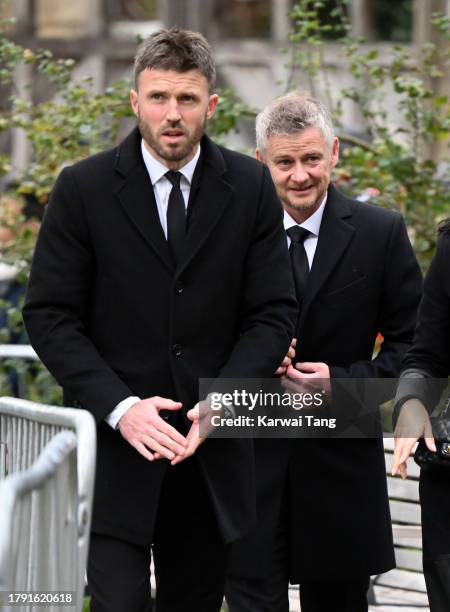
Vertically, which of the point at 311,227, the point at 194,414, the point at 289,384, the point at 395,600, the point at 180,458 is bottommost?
the point at 395,600

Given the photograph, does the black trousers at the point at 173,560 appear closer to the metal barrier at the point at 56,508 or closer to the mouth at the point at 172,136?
the metal barrier at the point at 56,508

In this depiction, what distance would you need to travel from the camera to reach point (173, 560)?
3777 mm

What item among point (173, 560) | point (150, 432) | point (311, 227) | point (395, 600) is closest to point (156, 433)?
point (150, 432)

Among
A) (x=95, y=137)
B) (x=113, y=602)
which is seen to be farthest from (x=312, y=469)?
(x=95, y=137)

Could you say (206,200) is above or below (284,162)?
below

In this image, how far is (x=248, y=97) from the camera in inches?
384

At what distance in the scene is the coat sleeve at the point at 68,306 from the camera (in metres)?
3.57

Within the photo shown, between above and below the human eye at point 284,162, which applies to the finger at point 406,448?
below

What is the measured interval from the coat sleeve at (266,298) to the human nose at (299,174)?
41 cm

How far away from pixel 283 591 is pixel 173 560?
531mm

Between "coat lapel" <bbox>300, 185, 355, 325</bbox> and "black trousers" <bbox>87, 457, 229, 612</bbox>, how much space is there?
679 millimetres

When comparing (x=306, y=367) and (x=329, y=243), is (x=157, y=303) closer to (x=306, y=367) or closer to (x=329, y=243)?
(x=306, y=367)

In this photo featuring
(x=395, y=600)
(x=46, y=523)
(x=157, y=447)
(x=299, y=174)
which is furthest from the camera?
(x=395, y=600)

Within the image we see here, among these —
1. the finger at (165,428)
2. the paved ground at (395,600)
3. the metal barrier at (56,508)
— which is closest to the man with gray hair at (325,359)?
the finger at (165,428)
